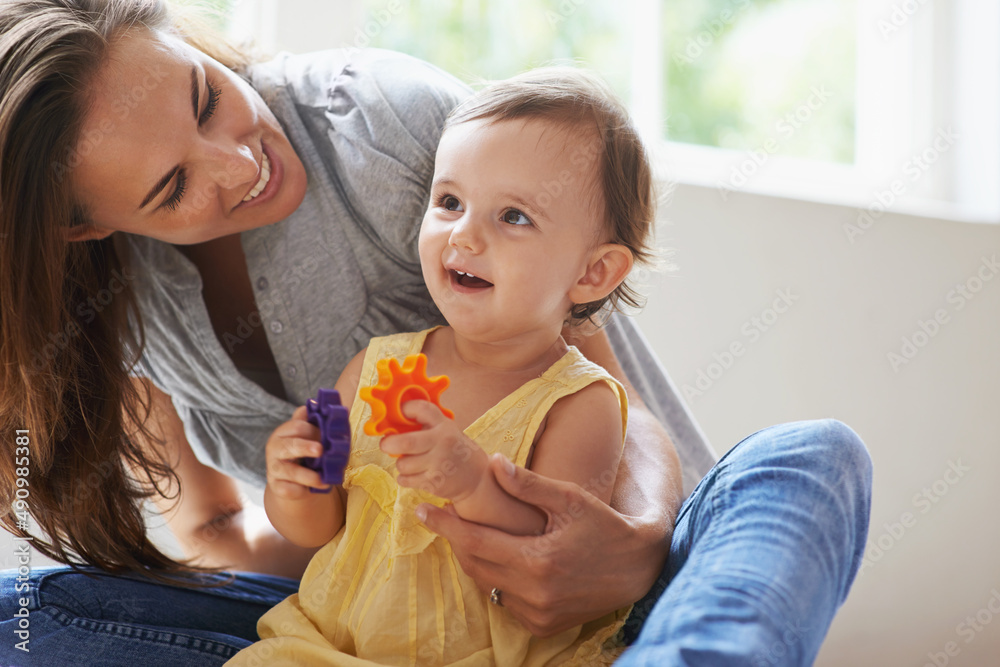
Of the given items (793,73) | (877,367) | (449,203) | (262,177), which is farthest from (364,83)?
(793,73)

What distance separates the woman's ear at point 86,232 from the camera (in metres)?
0.89

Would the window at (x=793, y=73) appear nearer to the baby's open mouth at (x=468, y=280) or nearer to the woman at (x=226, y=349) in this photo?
the woman at (x=226, y=349)

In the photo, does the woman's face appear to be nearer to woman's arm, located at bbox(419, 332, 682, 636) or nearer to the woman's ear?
the woman's ear

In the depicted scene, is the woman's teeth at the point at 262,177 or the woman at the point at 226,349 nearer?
the woman at the point at 226,349

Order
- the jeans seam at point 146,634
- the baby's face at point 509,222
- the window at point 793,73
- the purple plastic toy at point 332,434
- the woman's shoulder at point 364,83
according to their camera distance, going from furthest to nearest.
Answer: the window at point 793,73 < the woman's shoulder at point 364,83 < the jeans seam at point 146,634 < the baby's face at point 509,222 < the purple plastic toy at point 332,434

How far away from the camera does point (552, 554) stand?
2.33 ft

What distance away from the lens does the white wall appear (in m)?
1.73

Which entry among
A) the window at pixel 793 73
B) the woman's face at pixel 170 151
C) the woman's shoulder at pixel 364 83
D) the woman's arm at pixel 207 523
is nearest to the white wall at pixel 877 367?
the window at pixel 793 73

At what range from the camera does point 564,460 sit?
0.76 m

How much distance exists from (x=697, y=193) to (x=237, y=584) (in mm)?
1183

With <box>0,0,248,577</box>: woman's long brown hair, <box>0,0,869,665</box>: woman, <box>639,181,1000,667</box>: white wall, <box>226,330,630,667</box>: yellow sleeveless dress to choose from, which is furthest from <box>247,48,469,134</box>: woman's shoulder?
<box>639,181,1000,667</box>: white wall

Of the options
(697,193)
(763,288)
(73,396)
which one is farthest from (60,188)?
(763,288)

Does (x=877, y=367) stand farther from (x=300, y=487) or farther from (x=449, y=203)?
(x=300, y=487)

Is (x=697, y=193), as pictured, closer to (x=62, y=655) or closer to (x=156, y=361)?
(x=156, y=361)
